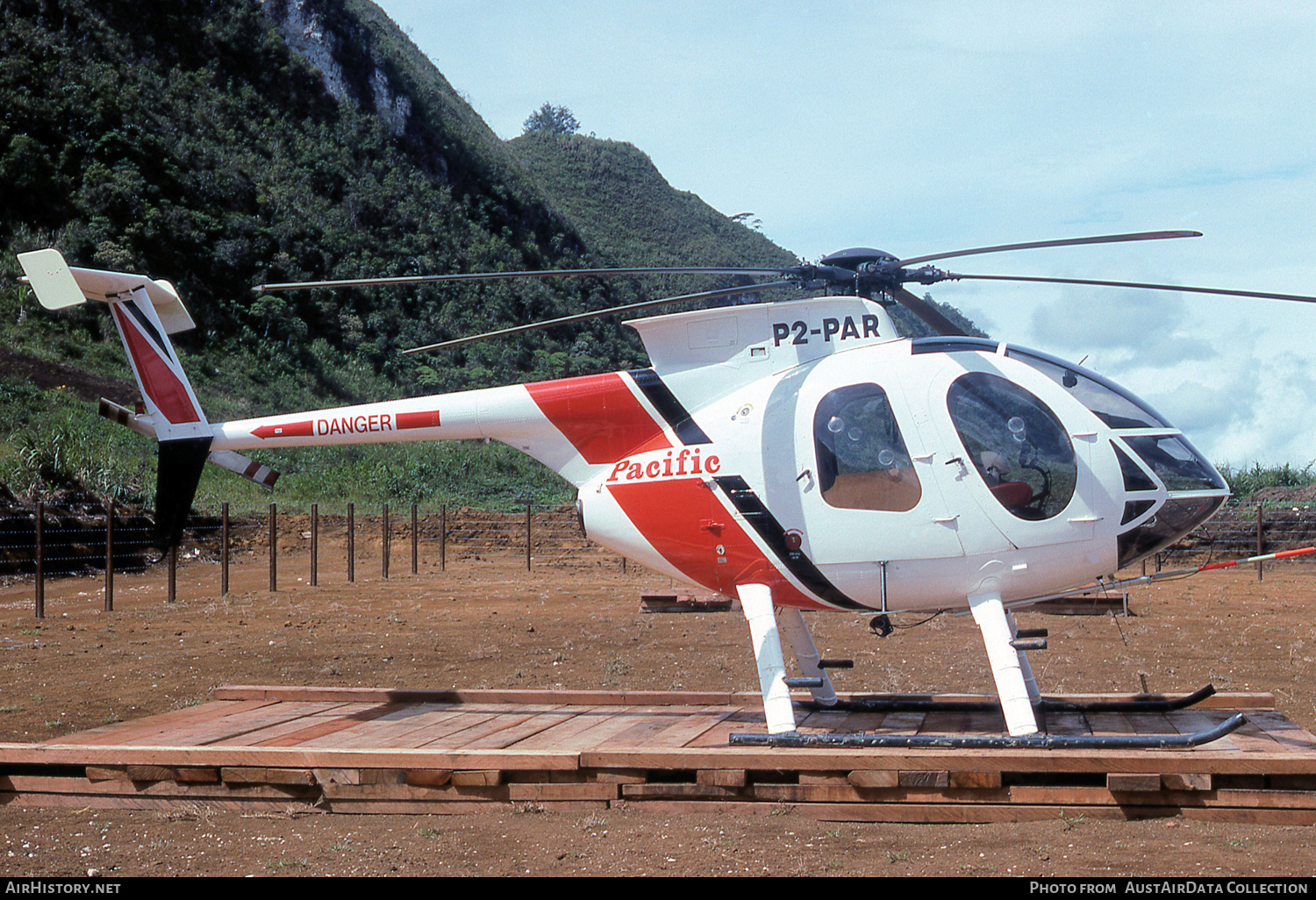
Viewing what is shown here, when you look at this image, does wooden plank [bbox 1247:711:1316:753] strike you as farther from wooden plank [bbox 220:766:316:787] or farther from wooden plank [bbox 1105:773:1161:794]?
wooden plank [bbox 220:766:316:787]

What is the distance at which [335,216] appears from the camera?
5009 cm

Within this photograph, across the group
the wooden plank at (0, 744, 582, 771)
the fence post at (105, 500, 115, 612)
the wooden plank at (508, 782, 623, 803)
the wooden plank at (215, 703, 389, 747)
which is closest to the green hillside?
the fence post at (105, 500, 115, 612)

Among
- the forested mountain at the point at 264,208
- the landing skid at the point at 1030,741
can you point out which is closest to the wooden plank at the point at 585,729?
the landing skid at the point at 1030,741

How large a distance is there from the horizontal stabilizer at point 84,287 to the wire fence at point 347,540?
7242 millimetres

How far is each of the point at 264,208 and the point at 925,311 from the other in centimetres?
4559

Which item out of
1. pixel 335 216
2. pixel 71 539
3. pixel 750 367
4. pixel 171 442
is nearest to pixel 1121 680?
pixel 750 367

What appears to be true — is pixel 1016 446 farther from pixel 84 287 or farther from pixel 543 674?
pixel 84 287

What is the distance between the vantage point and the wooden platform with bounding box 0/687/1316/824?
553 cm

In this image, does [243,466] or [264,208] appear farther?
[264,208]

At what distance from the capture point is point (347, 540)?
83.0 feet

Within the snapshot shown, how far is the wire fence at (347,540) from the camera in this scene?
62.1 ft

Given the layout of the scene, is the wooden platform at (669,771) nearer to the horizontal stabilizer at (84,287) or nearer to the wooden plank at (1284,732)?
the wooden plank at (1284,732)

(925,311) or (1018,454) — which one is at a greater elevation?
(925,311)

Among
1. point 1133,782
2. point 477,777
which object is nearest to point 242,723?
point 477,777
